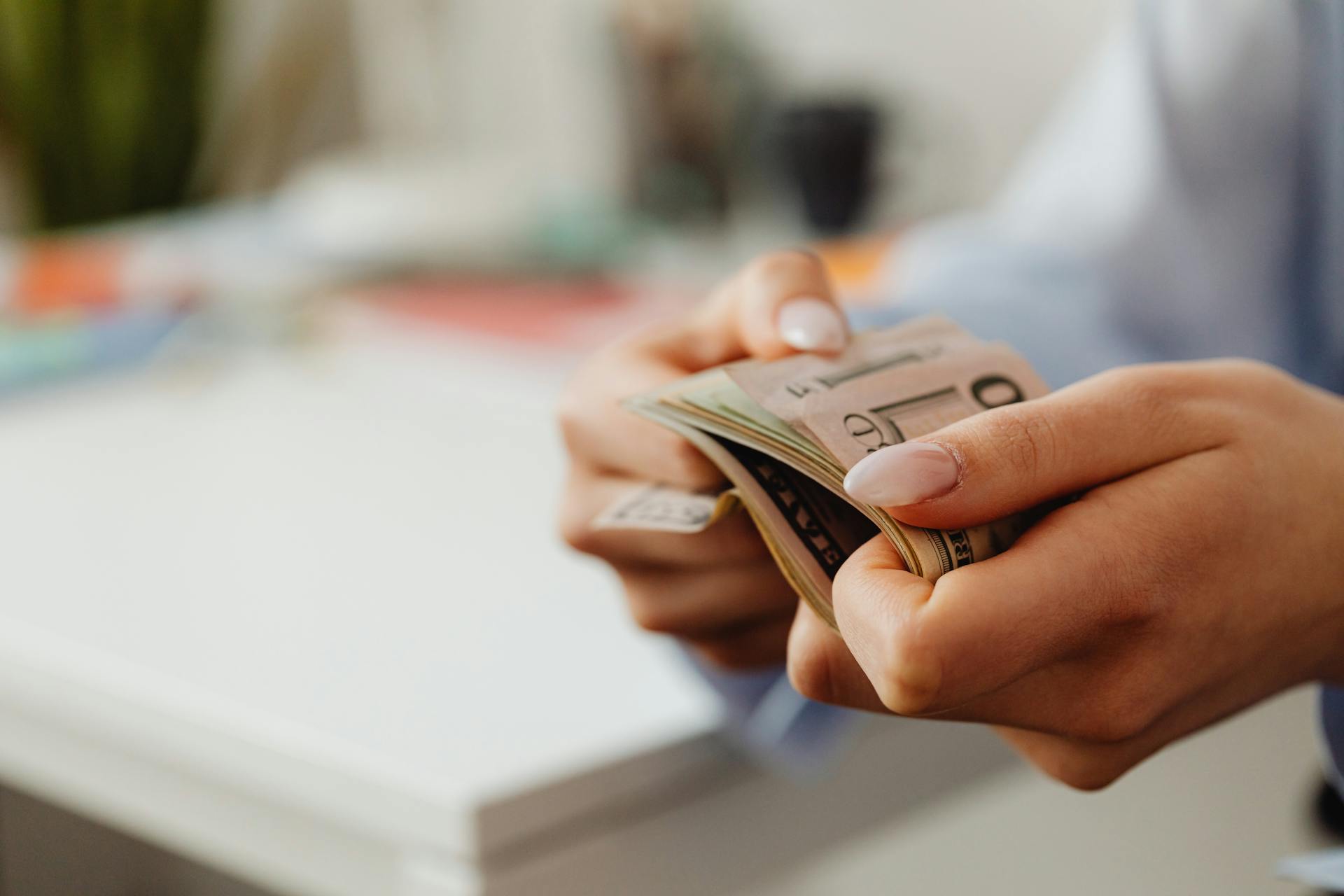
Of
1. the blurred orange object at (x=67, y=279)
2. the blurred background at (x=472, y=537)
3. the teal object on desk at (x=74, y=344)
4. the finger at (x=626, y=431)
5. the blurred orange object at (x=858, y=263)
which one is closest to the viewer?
the finger at (x=626, y=431)

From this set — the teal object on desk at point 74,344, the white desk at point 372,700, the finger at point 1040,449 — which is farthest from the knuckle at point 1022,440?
the teal object on desk at point 74,344

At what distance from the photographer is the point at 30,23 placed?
6.16 ft

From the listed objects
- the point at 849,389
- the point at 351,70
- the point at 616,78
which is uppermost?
the point at 351,70

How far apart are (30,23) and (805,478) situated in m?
1.93

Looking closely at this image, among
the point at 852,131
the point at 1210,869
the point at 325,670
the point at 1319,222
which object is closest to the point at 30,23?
the point at 852,131

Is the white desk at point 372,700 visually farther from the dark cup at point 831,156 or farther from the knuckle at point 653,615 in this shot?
the dark cup at point 831,156

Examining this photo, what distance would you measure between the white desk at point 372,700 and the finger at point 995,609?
8.1 inches

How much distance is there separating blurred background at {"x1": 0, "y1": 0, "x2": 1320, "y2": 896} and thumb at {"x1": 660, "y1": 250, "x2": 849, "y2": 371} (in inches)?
6.0

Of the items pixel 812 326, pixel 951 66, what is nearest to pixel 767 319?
pixel 812 326

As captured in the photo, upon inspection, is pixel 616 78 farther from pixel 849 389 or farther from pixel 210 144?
pixel 849 389

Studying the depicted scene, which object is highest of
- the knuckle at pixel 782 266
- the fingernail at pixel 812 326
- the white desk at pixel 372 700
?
the knuckle at pixel 782 266

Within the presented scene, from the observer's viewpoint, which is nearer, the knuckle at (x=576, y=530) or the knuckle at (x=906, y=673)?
the knuckle at (x=906, y=673)

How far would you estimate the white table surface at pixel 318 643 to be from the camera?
0.46 m

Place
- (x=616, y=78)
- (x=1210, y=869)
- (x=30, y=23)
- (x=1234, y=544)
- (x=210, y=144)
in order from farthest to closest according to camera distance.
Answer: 1. (x=210, y=144)
2. (x=30, y=23)
3. (x=616, y=78)
4. (x=1210, y=869)
5. (x=1234, y=544)
